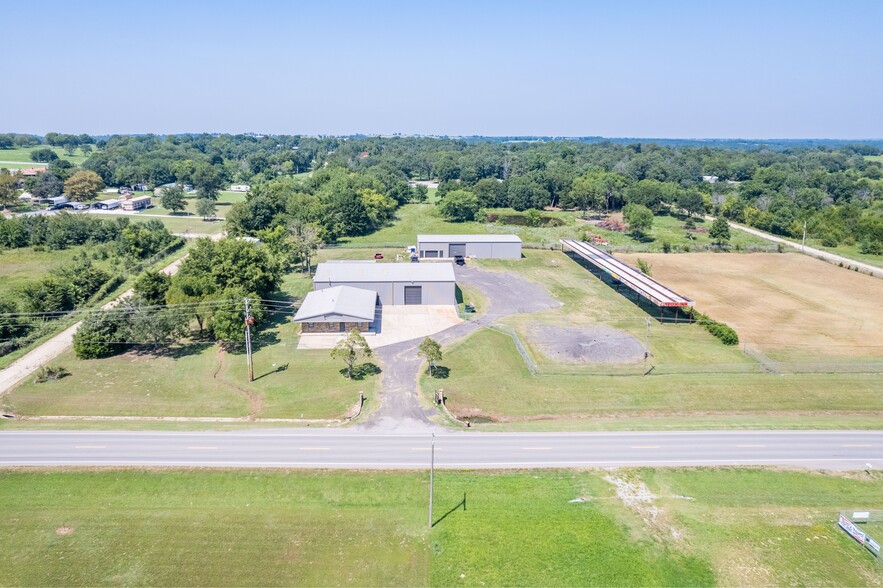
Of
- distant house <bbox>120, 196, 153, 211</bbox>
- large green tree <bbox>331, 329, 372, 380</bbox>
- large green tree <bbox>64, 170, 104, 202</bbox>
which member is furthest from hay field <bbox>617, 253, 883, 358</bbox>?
large green tree <bbox>64, 170, 104, 202</bbox>

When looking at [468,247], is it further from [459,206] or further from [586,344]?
[586,344]

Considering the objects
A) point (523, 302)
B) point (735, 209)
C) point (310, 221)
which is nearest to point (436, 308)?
point (523, 302)

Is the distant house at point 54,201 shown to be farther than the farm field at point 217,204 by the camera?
Yes

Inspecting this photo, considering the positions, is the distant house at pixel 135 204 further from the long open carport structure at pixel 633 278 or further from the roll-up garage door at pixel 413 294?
the long open carport structure at pixel 633 278

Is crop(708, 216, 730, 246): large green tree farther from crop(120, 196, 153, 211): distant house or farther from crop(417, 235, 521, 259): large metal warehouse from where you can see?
crop(120, 196, 153, 211): distant house

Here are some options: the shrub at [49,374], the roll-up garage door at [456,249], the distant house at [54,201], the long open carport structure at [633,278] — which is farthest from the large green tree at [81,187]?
the long open carport structure at [633,278]

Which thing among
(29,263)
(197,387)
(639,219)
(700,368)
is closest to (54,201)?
(29,263)

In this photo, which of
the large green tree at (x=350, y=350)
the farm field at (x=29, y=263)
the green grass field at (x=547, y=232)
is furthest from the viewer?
the green grass field at (x=547, y=232)

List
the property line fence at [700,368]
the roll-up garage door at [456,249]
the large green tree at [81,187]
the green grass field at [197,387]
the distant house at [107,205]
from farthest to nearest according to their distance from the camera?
the large green tree at [81,187] → the distant house at [107,205] → the roll-up garage door at [456,249] → the property line fence at [700,368] → the green grass field at [197,387]
